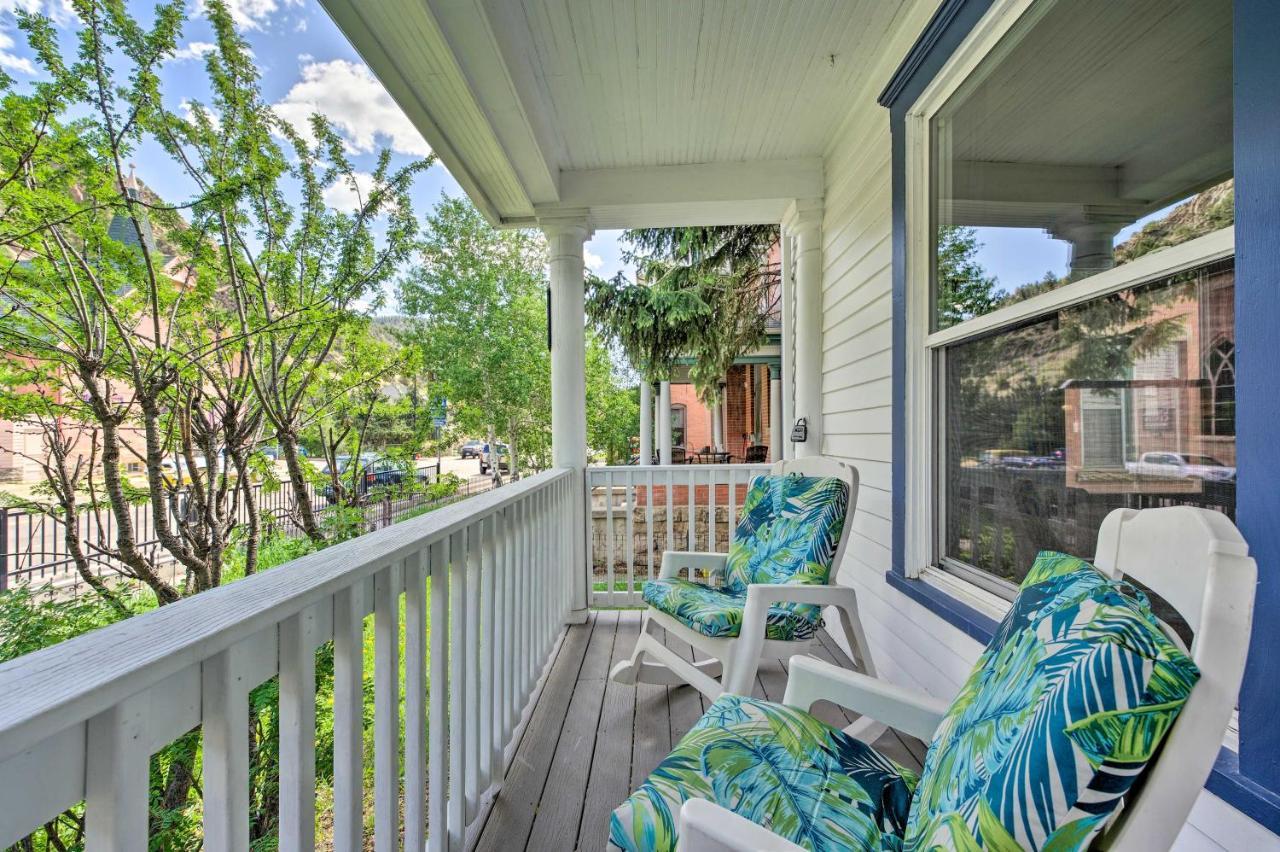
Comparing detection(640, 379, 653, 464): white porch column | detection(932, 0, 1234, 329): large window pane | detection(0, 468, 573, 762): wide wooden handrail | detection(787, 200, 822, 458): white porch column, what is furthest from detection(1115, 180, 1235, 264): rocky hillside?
detection(640, 379, 653, 464): white porch column

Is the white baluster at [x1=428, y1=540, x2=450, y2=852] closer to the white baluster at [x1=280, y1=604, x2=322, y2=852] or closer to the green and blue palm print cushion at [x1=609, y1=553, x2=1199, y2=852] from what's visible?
the white baluster at [x1=280, y1=604, x2=322, y2=852]

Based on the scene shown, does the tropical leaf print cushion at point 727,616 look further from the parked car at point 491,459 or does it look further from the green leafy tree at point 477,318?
the parked car at point 491,459

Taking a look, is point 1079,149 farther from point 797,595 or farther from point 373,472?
point 373,472

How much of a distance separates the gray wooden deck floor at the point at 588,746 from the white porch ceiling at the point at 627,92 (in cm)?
247

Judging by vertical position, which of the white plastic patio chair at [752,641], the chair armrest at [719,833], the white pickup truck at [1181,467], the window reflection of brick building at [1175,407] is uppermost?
the window reflection of brick building at [1175,407]

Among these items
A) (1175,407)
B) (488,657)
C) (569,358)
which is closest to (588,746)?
(488,657)

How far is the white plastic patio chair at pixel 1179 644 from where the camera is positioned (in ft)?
1.78

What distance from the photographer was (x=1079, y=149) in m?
1.38

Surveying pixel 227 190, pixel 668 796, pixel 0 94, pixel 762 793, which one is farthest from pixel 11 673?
pixel 227 190

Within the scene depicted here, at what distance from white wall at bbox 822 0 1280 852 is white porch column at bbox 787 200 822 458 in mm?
46

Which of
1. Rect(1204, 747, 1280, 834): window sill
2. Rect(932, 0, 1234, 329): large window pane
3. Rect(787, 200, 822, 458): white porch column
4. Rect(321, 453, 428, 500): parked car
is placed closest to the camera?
Rect(1204, 747, 1280, 834): window sill

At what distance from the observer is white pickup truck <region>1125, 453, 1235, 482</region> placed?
994 mm

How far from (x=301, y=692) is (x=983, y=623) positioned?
1707 mm

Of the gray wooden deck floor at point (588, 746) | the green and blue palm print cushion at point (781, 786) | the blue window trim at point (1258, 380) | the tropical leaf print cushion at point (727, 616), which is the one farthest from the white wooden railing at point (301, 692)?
the blue window trim at point (1258, 380)
